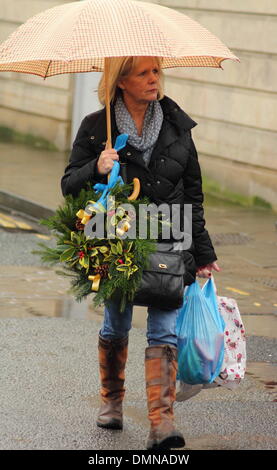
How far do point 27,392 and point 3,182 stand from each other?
8.15 meters

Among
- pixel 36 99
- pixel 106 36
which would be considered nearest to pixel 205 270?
pixel 106 36

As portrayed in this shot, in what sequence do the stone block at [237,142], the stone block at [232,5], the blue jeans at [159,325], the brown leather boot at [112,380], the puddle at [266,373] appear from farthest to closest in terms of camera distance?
the stone block at [237,142], the stone block at [232,5], the puddle at [266,373], the brown leather boot at [112,380], the blue jeans at [159,325]

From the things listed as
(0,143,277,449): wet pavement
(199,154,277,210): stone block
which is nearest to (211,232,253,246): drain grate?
(0,143,277,449): wet pavement

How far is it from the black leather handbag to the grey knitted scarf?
448 mm

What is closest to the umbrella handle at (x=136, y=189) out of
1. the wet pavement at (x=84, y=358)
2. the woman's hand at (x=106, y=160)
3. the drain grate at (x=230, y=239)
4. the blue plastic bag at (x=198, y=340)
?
the woman's hand at (x=106, y=160)

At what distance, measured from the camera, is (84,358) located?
6.52m

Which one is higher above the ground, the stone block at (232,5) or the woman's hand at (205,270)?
the woman's hand at (205,270)

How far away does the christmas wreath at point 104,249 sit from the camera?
15.6 feet

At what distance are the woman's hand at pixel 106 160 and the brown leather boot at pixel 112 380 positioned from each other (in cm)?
83

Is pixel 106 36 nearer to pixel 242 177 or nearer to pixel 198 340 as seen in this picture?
pixel 198 340

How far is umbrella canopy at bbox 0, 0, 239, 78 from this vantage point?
15.3ft

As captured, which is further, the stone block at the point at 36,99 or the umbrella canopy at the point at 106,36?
the stone block at the point at 36,99

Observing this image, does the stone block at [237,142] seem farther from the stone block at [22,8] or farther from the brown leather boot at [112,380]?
the brown leather boot at [112,380]

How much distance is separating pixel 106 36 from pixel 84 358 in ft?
7.82
